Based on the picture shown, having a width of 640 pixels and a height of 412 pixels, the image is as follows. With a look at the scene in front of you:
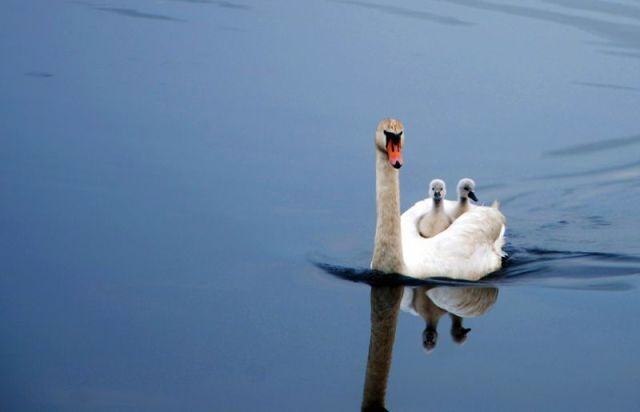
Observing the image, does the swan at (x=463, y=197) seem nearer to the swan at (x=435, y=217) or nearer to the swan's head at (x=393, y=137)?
the swan at (x=435, y=217)

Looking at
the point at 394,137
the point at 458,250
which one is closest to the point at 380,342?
the point at 394,137

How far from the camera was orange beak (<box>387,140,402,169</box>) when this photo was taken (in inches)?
447

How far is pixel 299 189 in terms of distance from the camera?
14.6 m

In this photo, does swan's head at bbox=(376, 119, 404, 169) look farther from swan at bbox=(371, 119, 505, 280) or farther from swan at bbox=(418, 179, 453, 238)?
swan at bbox=(418, 179, 453, 238)

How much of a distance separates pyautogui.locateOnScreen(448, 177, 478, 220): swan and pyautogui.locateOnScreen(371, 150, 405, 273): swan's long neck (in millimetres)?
1742

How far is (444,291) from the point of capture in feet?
39.1

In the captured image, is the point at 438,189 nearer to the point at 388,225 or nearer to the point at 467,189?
the point at 467,189

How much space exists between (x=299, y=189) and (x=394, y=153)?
3.25m

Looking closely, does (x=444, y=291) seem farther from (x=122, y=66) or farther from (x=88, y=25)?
(x=88, y=25)

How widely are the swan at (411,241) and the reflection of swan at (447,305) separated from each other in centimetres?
27

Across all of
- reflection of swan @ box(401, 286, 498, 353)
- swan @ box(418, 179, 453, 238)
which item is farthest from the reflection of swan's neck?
swan @ box(418, 179, 453, 238)

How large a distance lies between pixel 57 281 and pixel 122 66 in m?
8.52

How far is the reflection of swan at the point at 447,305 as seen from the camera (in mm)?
10716

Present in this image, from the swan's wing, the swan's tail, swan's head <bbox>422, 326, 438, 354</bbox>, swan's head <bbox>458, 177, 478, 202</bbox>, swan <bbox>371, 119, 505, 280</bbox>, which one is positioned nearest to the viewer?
swan's head <bbox>422, 326, 438, 354</bbox>
